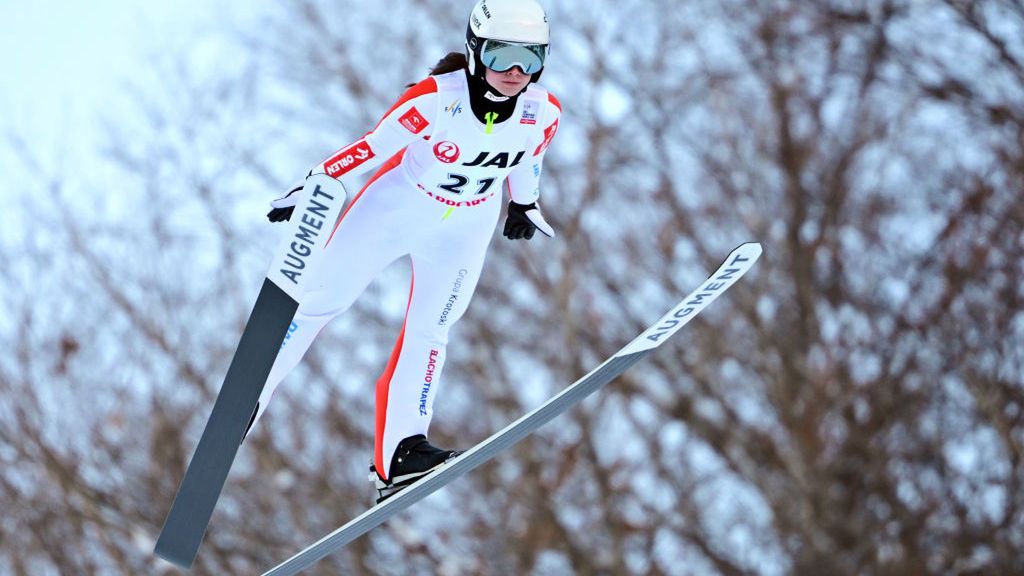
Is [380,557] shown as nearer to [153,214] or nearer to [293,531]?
[293,531]

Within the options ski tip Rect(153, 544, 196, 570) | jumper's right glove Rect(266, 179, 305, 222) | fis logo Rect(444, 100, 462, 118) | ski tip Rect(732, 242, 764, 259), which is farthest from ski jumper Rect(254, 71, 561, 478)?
ski tip Rect(732, 242, 764, 259)

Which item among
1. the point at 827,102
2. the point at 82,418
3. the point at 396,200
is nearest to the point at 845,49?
the point at 827,102

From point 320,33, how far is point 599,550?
6207 millimetres

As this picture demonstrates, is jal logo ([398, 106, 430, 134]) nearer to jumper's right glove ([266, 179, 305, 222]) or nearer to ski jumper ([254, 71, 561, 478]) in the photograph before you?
ski jumper ([254, 71, 561, 478])

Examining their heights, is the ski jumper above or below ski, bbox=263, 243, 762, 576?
above

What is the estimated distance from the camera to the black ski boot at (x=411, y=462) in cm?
423

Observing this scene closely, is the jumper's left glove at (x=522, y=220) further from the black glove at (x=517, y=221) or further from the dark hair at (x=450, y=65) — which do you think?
the dark hair at (x=450, y=65)

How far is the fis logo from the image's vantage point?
3.82 metres

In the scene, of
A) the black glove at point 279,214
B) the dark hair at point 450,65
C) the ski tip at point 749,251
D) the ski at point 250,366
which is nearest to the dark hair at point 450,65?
the dark hair at point 450,65

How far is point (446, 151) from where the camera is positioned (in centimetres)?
390

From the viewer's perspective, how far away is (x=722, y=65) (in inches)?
565

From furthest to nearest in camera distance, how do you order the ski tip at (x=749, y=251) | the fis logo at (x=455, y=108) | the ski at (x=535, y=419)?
the ski tip at (x=749, y=251) → the ski at (x=535, y=419) → the fis logo at (x=455, y=108)

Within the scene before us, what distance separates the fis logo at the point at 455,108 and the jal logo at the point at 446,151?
89 millimetres

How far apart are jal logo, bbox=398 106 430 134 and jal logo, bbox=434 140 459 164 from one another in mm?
75
